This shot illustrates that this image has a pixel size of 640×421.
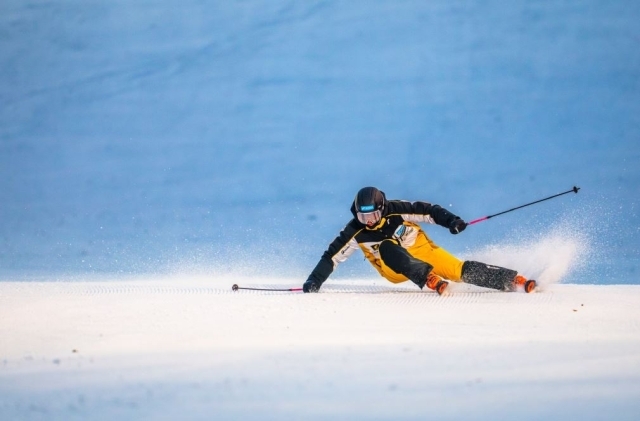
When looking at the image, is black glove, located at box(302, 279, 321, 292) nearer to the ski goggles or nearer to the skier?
the skier

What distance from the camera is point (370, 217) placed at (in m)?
4.54

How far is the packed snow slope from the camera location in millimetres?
1946

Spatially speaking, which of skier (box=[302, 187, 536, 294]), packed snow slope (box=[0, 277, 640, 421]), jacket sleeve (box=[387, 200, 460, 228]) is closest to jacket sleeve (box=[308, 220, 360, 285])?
skier (box=[302, 187, 536, 294])

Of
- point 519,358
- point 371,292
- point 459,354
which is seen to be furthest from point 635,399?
point 371,292

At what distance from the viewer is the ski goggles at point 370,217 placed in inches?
178

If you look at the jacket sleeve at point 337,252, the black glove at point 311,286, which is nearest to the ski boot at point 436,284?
the jacket sleeve at point 337,252

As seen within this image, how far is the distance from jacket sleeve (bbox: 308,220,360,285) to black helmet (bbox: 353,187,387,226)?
199 millimetres

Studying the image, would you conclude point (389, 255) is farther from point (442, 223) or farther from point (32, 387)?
point (32, 387)

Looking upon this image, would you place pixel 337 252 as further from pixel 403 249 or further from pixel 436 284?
pixel 436 284

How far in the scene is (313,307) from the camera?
392 centimetres

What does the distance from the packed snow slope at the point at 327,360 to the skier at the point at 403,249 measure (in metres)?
0.25

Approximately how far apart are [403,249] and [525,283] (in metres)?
0.76

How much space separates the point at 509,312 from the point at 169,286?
283 centimetres

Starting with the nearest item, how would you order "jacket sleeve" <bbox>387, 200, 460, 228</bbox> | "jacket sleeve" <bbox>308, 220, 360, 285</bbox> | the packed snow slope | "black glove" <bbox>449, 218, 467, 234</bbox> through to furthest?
the packed snow slope < "black glove" <bbox>449, 218, 467, 234</bbox> < "jacket sleeve" <bbox>387, 200, 460, 228</bbox> < "jacket sleeve" <bbox>308, 220, 360, 285</bbox>
